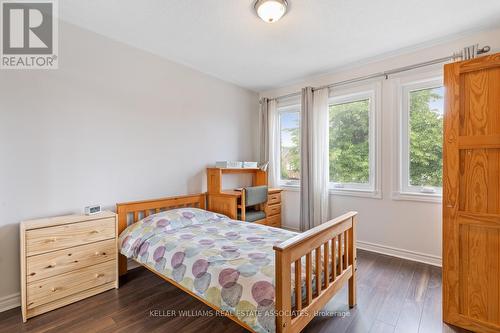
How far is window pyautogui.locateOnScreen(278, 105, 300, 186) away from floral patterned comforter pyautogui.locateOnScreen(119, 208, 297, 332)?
5.52 feet

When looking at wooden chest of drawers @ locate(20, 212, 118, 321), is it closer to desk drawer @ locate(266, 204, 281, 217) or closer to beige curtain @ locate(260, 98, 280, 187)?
desk drawer @ locate(266, 204, 281, 217)

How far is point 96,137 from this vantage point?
2.43 m

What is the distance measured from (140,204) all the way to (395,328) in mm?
2628

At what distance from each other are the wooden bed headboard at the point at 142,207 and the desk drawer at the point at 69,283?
0.31 meters

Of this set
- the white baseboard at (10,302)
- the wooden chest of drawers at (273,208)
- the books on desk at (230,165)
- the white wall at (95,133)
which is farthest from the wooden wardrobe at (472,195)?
the white baseboard at (10,302)

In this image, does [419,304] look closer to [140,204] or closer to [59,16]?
[140,204]

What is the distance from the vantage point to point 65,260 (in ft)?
6.49

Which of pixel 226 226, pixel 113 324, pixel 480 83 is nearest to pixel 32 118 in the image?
pixel 113 324

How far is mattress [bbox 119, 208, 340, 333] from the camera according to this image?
1343mm

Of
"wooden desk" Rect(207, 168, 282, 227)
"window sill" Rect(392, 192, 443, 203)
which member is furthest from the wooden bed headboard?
"window sill" Rect(392, 192, 443, 203)

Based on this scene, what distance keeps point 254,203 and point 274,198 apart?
587 millimetres

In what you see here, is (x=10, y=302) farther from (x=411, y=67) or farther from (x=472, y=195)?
(x=411, y=67)

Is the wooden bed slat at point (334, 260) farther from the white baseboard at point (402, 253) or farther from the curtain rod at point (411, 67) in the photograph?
the curtain rod at point (411, 67)

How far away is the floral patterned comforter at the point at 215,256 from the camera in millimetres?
1344
